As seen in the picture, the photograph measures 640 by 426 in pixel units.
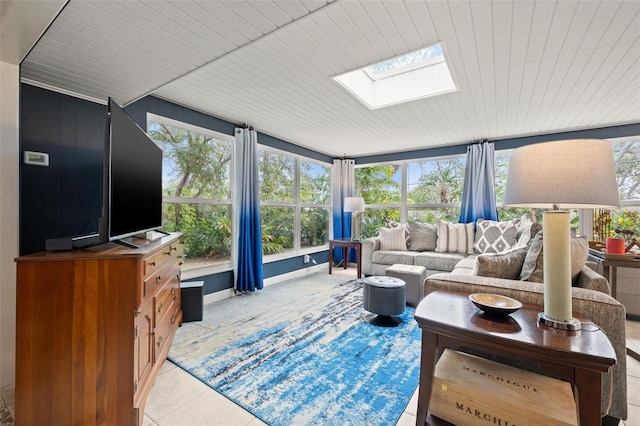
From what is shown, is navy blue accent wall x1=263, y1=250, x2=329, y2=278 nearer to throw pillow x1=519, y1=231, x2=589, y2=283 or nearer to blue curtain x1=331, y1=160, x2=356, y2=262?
blue curtain x1=331, y1=160, x2=356, y2=262

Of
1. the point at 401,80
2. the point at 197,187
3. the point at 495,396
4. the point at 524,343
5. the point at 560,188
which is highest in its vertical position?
the point at 401,80

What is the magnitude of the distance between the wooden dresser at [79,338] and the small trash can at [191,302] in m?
1.31

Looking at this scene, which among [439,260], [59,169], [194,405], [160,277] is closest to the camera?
[194,405]

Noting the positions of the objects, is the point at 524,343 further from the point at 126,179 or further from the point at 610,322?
the point at 126,179

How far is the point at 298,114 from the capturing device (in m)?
3.37

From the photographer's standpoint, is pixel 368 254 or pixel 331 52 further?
pixel 368 254

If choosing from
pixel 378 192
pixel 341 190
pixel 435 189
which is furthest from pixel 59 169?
pixel 435 189

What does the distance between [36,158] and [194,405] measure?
2098 mm

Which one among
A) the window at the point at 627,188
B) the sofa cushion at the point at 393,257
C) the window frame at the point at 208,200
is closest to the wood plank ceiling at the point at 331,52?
the window frame at the point at 208,200

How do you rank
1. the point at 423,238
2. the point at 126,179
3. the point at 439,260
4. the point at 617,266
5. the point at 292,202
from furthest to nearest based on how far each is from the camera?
1. the point at 292,202
2. the point at 423,238
3. the point at 439,260
4. the point at 617,266
5. the point at 126,179

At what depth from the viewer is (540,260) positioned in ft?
5.51

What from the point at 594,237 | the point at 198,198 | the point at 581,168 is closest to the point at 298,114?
the point at 198,198

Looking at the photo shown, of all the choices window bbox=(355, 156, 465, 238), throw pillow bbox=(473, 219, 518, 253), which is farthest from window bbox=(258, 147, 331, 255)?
throw pillow bbox=(473, 219, 518, 253)

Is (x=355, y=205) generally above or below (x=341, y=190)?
below
